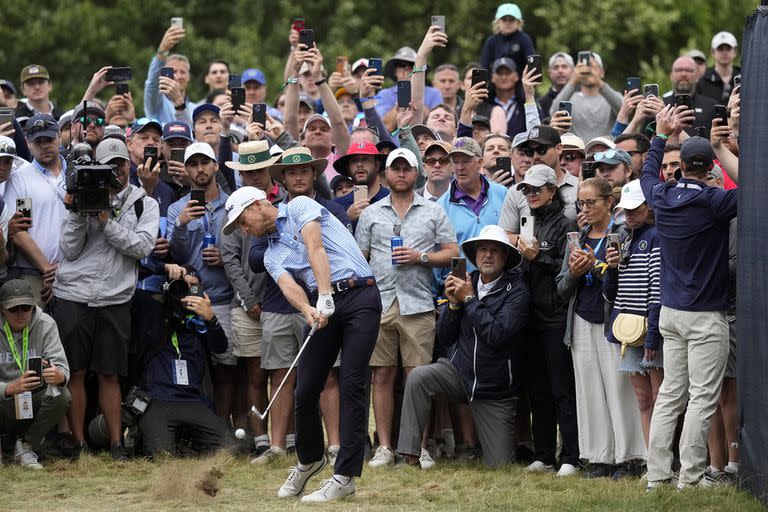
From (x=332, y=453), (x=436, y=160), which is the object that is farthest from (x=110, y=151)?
(x=332, y=453)

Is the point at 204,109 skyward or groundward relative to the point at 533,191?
skyward

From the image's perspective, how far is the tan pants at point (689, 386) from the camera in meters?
9.54

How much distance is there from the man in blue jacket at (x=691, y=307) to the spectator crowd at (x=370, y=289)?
20mm

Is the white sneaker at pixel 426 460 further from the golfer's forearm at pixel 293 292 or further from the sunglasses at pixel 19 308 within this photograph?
the sunglasses at pixel 19 308

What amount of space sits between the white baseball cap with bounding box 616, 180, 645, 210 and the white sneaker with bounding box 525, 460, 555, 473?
2.15m

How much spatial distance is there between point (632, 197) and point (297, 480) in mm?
3141

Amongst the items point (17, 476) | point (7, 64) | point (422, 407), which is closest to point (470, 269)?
point (422, 407)

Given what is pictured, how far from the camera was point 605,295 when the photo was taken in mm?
10586

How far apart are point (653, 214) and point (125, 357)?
4.48 m

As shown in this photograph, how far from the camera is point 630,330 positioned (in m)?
10.3

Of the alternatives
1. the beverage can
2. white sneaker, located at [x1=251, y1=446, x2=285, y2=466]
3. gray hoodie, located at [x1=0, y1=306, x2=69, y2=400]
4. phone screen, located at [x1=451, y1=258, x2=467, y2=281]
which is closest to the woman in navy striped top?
phone screen, located at [x1=451, y1=258, x2=467, y2=281]

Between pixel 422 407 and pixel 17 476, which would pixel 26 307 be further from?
pixel 422 407

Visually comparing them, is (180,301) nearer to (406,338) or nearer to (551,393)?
(406,338)

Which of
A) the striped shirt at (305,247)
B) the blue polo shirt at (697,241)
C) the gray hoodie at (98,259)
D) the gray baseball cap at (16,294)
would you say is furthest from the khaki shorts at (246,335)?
the blue polo shirt at (697,241)
